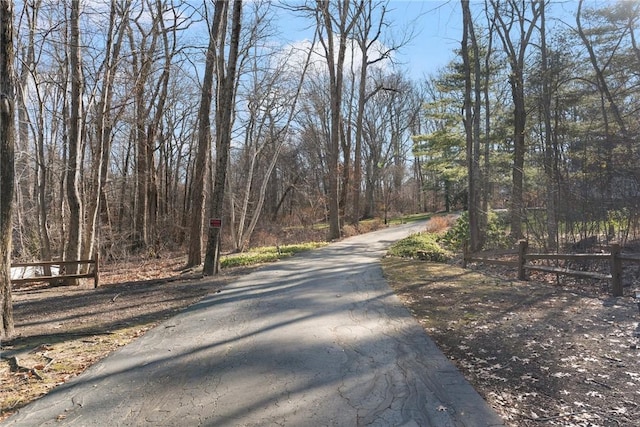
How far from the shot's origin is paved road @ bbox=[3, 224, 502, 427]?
3.95m

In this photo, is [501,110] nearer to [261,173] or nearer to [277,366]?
[261,173]

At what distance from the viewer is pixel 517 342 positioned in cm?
610

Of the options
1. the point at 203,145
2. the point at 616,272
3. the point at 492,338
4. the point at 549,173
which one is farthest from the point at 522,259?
the point at 203,145

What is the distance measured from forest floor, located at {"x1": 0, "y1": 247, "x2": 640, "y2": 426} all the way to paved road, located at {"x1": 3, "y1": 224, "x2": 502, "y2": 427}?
13.3 inches

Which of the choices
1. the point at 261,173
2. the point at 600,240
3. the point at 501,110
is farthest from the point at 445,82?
the point at 600,240

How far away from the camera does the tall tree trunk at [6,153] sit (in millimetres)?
6449

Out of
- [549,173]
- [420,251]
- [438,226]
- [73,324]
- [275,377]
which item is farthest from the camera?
[438,226]

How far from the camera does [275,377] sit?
484cm

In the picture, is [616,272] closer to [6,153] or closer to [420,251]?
[420,251]

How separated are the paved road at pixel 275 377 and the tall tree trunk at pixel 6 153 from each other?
2.08 meters

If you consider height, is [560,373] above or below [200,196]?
below

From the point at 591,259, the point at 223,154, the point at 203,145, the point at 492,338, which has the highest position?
the point at 203,145

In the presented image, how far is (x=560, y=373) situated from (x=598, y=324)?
255 cm

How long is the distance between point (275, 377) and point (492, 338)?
328 cm
